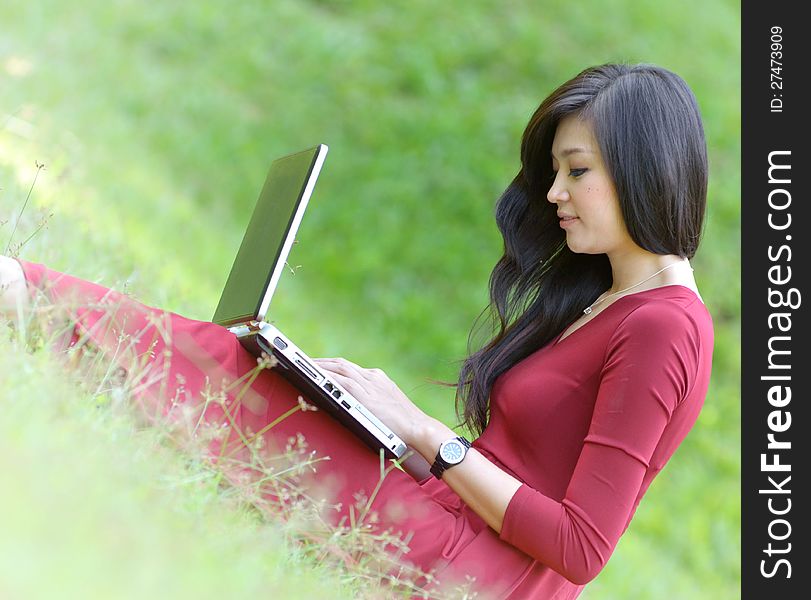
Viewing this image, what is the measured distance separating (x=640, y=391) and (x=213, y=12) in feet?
24.2

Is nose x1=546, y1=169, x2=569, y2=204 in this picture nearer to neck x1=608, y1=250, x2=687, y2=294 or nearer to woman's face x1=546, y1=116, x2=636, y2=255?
woman's face x1=546, y1=116, x2=636, y2=255

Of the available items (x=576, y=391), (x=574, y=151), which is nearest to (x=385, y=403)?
(x=576, y=391)

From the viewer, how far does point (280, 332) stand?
200 cm

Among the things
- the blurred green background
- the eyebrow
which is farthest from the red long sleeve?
the blurred green background

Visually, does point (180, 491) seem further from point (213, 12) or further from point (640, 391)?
point (213, 12)

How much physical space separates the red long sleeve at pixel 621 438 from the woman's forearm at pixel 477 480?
3 cm

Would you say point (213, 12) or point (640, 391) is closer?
point (640, 391)

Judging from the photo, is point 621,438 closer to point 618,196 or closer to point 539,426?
point 539,426

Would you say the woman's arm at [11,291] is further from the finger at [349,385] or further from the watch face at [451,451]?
the watch face at [451,451]

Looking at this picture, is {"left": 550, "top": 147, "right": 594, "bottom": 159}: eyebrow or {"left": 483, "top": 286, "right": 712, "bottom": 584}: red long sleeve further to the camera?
{"left": 550, "top": 147, "right": 594, "bottom": 159}: eyebrow

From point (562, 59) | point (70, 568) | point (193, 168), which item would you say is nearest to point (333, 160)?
point (193, 168)

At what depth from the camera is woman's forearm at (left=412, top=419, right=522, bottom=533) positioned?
6.46ft
